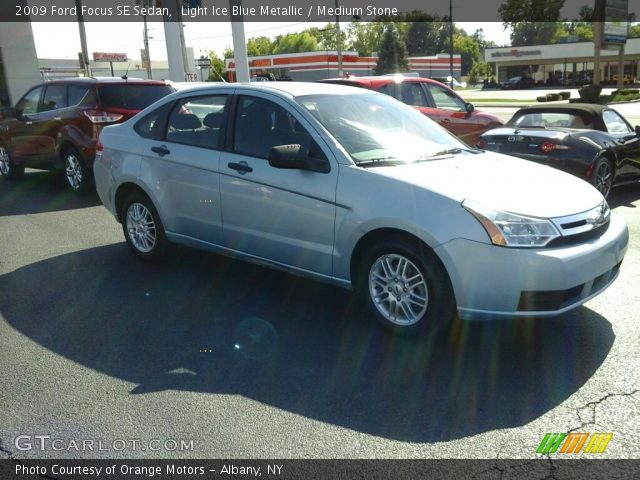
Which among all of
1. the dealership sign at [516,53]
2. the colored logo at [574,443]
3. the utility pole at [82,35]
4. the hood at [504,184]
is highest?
the utility pole at [82,35]

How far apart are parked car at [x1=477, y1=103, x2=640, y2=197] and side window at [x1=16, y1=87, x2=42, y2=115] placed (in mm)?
7431

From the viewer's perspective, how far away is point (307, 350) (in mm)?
4223

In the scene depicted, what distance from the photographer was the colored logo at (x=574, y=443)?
303 cm

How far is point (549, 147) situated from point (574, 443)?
5708 millimetres

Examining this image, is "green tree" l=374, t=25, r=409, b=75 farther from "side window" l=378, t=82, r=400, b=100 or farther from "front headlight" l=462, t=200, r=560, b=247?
"front headlight" l=462, t=200, r=560, b=247

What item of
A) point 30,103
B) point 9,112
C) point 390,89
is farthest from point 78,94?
point 390,89

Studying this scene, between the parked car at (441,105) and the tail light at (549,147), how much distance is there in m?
3.65

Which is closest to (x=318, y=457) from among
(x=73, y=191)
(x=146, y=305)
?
(x=146, y=305)

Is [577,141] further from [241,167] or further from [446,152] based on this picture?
[241,167]

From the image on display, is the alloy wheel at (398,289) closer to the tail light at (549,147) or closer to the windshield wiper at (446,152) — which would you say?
the windshield wiper at (446,152)

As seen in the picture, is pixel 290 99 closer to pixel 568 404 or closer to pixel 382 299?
pixel 382 299

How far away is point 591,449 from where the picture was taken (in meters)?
3.04

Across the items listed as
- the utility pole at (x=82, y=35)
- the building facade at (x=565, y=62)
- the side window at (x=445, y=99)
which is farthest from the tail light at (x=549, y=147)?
the building facade at (x=565, y=62)

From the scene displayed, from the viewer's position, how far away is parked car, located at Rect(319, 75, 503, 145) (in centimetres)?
1153
